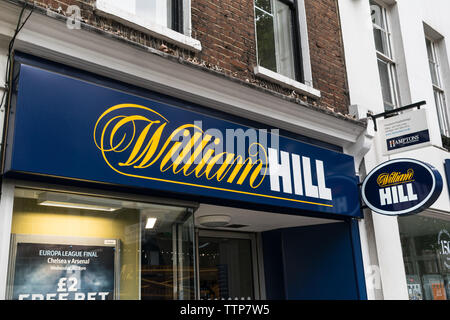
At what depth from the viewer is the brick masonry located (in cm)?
488

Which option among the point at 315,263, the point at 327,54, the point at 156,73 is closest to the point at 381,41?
the point at 327,54

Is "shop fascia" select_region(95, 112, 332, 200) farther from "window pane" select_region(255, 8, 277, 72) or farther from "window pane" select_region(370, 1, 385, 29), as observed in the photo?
"window pane" select_region(370, 1, 385, 29)

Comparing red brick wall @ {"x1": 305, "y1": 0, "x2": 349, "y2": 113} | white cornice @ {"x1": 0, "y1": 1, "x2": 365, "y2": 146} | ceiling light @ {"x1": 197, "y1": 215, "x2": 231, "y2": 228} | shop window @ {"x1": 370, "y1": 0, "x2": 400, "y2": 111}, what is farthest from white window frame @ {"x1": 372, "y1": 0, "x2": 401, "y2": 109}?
ceiling light @ {"x1": 197, "y1": 215, "x2": 231, "y2": 228}

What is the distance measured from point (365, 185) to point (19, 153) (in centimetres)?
471

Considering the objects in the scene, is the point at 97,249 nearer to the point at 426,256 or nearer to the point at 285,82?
the point at 285,82

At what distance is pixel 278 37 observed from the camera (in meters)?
7.16

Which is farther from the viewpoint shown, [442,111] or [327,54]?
[442,111]

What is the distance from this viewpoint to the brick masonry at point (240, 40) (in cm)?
488

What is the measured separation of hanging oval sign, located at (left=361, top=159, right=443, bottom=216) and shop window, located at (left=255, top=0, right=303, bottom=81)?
187 centimetres

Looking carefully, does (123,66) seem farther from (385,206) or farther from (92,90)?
(385,206)

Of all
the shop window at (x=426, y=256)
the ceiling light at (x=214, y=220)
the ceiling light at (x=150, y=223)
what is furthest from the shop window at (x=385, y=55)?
the ceiling light at (x=150, y=223)

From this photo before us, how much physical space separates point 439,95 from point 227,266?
6.60 m

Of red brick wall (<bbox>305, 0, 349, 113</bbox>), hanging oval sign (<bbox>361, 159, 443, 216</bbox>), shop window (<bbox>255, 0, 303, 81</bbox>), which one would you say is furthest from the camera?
red brick wall (<bbox>305, 0, 349, 113</bbox>)

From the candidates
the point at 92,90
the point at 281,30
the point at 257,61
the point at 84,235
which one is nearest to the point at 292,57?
the point at 281,30
